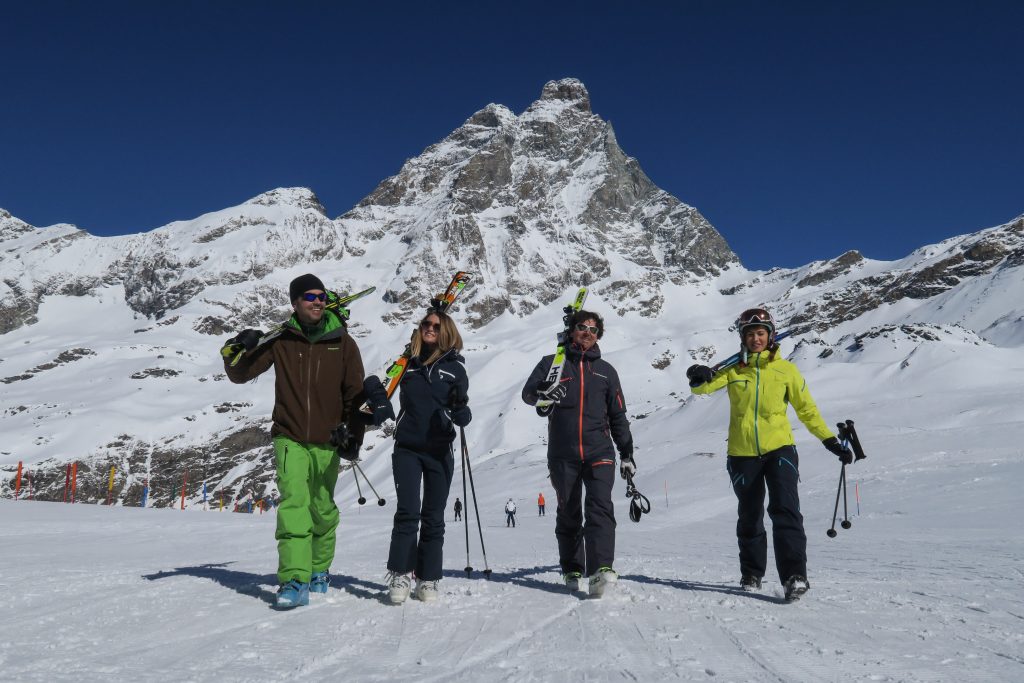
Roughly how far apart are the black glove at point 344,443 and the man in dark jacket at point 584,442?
157 cm

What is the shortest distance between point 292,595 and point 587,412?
9.13 ft

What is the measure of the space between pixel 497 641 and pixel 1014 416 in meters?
35.9

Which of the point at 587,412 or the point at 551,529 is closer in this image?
the point at 587,412

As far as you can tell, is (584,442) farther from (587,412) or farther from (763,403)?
(763,403)

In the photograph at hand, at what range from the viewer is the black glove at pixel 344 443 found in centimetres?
489

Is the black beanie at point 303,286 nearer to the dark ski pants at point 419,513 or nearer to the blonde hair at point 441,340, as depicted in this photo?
the blonde hair at point 441,340

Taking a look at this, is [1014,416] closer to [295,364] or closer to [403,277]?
[295,364]

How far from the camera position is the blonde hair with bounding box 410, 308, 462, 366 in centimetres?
549

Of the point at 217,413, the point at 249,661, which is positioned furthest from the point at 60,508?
the point at 217,413

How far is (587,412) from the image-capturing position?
18.6ft

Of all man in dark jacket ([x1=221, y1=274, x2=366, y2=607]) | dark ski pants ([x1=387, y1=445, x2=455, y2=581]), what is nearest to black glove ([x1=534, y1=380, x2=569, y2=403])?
dark ski pants ([x1=387, y1=445, x2=455, y2=581])

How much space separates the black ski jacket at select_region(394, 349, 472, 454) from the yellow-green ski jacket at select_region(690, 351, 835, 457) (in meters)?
2.36

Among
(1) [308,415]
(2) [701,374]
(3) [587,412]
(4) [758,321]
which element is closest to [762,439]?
(2) [701,374]

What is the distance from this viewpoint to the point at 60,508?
63.5 feet
